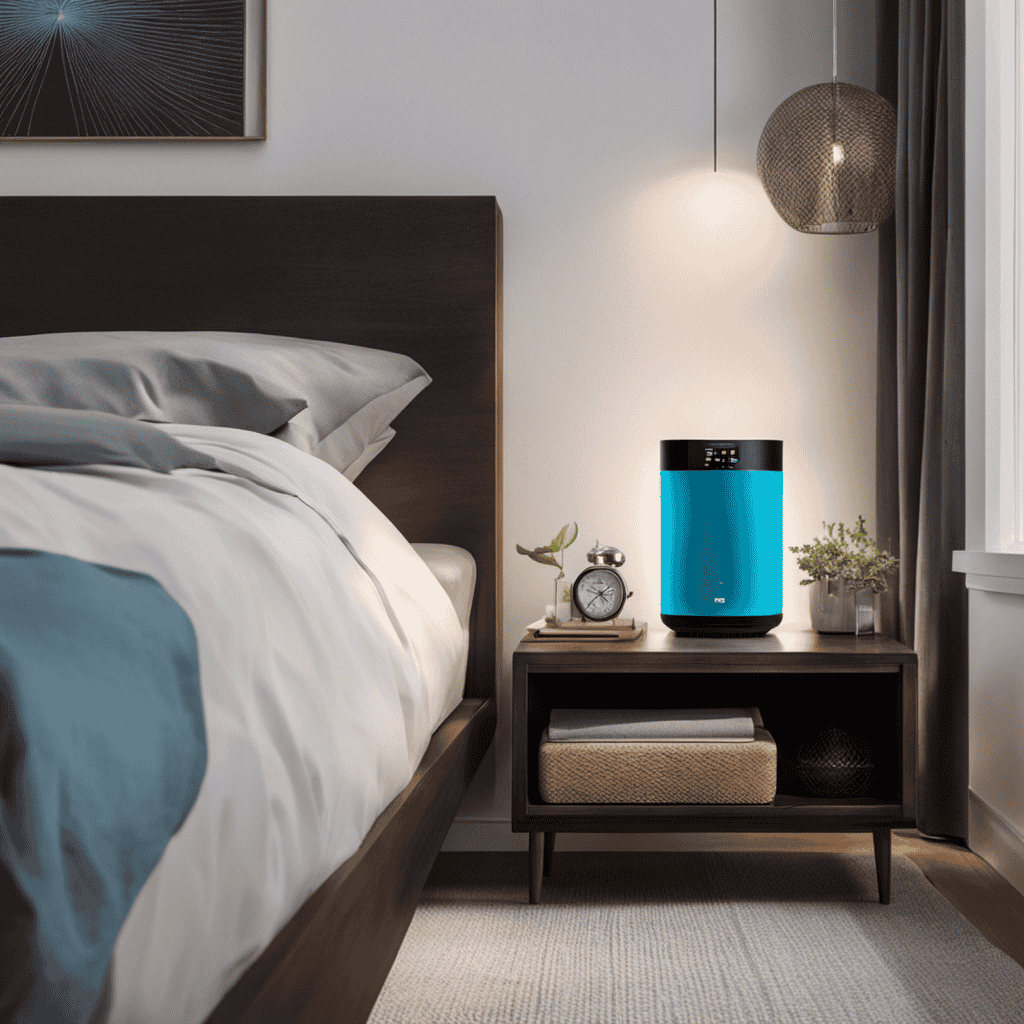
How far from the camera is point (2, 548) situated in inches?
21.8

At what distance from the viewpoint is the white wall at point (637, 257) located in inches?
84.0

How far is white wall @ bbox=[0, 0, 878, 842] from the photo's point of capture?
7.00ft

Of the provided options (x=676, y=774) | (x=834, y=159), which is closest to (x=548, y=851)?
(x=676, y=774)

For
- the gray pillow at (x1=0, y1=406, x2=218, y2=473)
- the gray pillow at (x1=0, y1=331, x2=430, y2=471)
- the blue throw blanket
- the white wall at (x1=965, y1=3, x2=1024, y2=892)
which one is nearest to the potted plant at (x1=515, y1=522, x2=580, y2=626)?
the gray pillow at (x1=0, y1=331, x2=430, y2=471)

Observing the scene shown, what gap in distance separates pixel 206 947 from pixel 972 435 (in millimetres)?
1715

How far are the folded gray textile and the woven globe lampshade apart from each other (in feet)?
3.30

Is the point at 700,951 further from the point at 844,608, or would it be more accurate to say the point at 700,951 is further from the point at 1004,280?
the point at 1004,280

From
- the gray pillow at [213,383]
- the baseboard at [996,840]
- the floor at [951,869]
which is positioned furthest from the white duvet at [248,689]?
the baseboard at [996,840]

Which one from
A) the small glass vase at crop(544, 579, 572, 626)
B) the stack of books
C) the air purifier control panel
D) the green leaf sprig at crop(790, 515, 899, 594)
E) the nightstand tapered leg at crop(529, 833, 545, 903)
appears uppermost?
the air purifier control panel

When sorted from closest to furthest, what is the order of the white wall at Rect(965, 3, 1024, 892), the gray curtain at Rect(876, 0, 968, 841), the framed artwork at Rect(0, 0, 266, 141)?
the white wall at Rect(965, 3, 1024, 892)
the gray curtain at Rect(876, 0, 968, 841)
the framed artwork at Rect(0, 0, 266, 141)

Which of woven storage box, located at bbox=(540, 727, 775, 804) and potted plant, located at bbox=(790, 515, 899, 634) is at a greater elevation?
potted plant, located at bbox=(790, 515, 899, 634)

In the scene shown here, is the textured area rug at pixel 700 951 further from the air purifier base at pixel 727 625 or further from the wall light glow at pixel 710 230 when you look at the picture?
the wall light glow at pixel 710 230

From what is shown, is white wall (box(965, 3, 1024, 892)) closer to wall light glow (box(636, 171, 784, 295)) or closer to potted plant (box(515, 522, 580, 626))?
wall light glow (box(636, 171, 784, 295))

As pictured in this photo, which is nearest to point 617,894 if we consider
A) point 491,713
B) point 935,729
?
point 491,713
